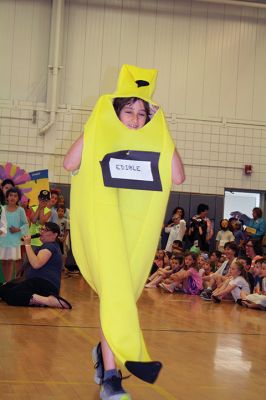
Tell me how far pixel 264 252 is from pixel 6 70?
7.29 m

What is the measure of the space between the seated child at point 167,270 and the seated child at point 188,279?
375mm

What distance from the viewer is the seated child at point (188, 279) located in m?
12.5

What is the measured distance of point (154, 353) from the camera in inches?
221

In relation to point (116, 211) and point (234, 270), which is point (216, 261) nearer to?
point (234, 270)

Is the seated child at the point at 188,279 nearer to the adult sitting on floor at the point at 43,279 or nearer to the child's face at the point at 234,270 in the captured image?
the child's face at the point at 234,270

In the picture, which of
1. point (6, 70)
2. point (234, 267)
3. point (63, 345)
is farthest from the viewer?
point (6, 70)

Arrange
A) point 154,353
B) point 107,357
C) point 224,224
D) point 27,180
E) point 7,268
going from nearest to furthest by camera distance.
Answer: point 107,357
point 154,353
point 7,268
point 27,180
point 224,224

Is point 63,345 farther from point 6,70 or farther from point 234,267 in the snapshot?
point 6,70

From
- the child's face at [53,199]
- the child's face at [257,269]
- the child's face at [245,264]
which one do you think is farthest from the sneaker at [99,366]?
the child's face at [53,199]

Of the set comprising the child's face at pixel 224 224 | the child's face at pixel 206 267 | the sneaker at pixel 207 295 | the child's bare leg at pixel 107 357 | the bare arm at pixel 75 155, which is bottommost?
the sneaker at pixel 207 295

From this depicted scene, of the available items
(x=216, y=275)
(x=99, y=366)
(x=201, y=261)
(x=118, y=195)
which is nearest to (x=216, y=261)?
(x=201, y=261)

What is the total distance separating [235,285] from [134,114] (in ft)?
23.9

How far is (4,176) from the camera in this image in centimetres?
1355

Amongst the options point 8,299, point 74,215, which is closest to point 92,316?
point 8,299
